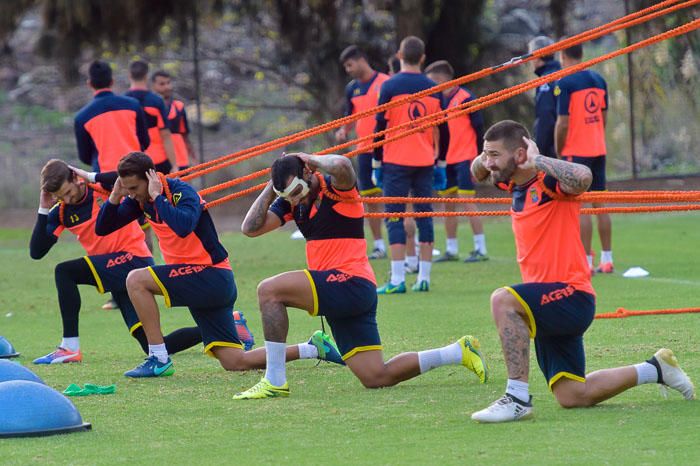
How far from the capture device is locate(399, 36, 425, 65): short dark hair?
12.8 meters

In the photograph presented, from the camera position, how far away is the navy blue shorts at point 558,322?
21.1 feet

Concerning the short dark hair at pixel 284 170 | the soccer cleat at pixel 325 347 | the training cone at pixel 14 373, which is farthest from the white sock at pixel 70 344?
the short dark hair at pixel 284 170

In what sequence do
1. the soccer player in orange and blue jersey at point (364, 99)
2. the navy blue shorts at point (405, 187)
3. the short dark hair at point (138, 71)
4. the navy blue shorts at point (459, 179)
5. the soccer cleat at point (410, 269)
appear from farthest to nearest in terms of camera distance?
the navy blue shorts at point (459, 179), the soccer cleat at point (410, 269), the soccer player in orange and blue jersey at point (364, 99), the short dark hair at point (138, 71), the navy blue shorts at point (405, 187)

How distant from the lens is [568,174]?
6336 mm

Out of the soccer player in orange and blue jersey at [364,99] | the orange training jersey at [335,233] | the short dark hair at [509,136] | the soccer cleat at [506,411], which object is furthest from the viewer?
the soccer player in orange and blue jersey at [364,99]

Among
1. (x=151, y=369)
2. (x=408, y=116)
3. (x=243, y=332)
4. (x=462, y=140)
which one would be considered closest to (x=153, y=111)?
(x=408, y=116)

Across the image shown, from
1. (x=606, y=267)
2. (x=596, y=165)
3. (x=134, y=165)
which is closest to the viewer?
(x=134, y=165)

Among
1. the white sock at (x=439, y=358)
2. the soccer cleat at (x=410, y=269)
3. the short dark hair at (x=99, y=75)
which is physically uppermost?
the short dark hair at (x=99, y=75)

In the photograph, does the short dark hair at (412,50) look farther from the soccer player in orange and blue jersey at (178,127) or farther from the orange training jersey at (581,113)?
the soccer player in orange and blue jersey at (178,127)

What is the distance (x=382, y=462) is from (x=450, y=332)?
14.6 feet

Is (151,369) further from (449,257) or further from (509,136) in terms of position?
(449,257)

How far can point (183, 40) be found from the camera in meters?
24.2

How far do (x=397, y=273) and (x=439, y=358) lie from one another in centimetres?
516

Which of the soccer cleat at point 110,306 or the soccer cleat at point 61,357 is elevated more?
the soccer cleat at point 110,306
